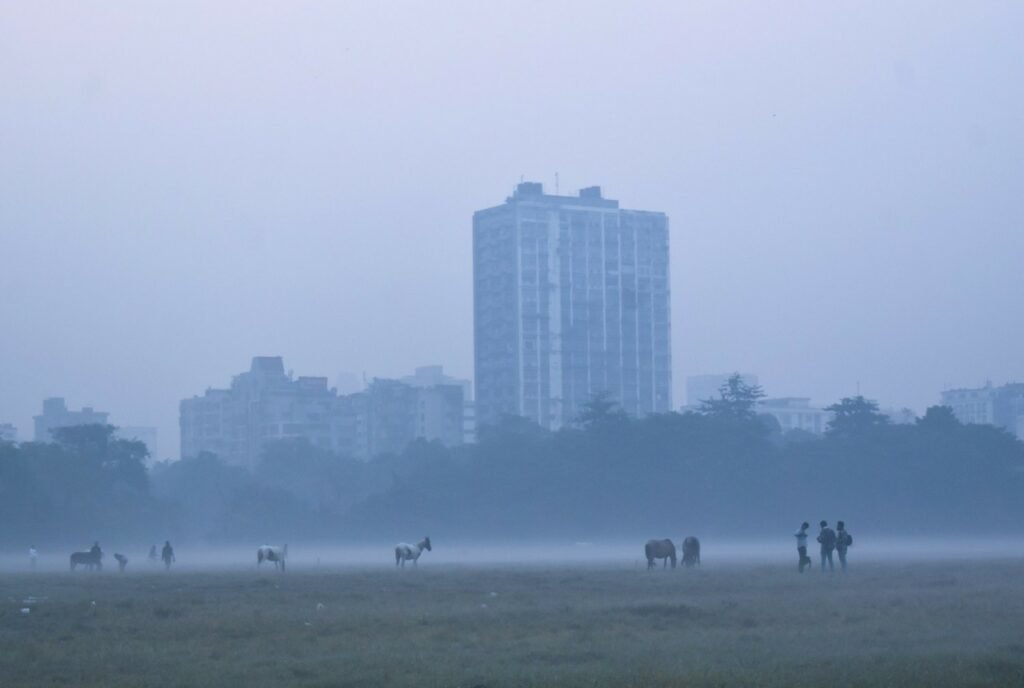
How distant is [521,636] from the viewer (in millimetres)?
23875

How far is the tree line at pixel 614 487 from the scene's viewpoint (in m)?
120

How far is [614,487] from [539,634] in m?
102

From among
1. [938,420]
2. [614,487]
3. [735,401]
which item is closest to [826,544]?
[614,487]

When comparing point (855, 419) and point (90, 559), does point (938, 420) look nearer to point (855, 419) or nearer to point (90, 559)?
point (855, 419)

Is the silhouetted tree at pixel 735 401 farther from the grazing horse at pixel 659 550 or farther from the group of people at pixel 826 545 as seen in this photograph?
the group of people at pixel 826 545

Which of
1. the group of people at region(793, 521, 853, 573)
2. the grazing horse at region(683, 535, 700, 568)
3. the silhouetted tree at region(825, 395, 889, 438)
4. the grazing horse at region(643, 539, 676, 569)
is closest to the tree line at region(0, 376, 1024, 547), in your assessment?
the silhouetted tree at region(825, 395, 889, 438)

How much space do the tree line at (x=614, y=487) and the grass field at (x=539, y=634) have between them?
8535 cm

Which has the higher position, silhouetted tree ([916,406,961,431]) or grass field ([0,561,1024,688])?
silhouetted tree ([916,406,961,431])

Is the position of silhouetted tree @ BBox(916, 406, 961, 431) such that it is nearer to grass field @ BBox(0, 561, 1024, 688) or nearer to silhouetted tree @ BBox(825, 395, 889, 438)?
silhouetted tree @ BBox(825, 395, 889, 438)

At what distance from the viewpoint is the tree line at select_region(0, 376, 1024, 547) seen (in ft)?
393

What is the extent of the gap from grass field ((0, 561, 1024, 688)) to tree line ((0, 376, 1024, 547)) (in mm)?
85352

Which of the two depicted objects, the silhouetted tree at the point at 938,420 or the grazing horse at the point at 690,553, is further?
the silhouetted tree at the point at 938,420

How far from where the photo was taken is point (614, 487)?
412ft

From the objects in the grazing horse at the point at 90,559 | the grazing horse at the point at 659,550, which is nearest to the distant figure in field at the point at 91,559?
the grazing horse at the point at 90,559
